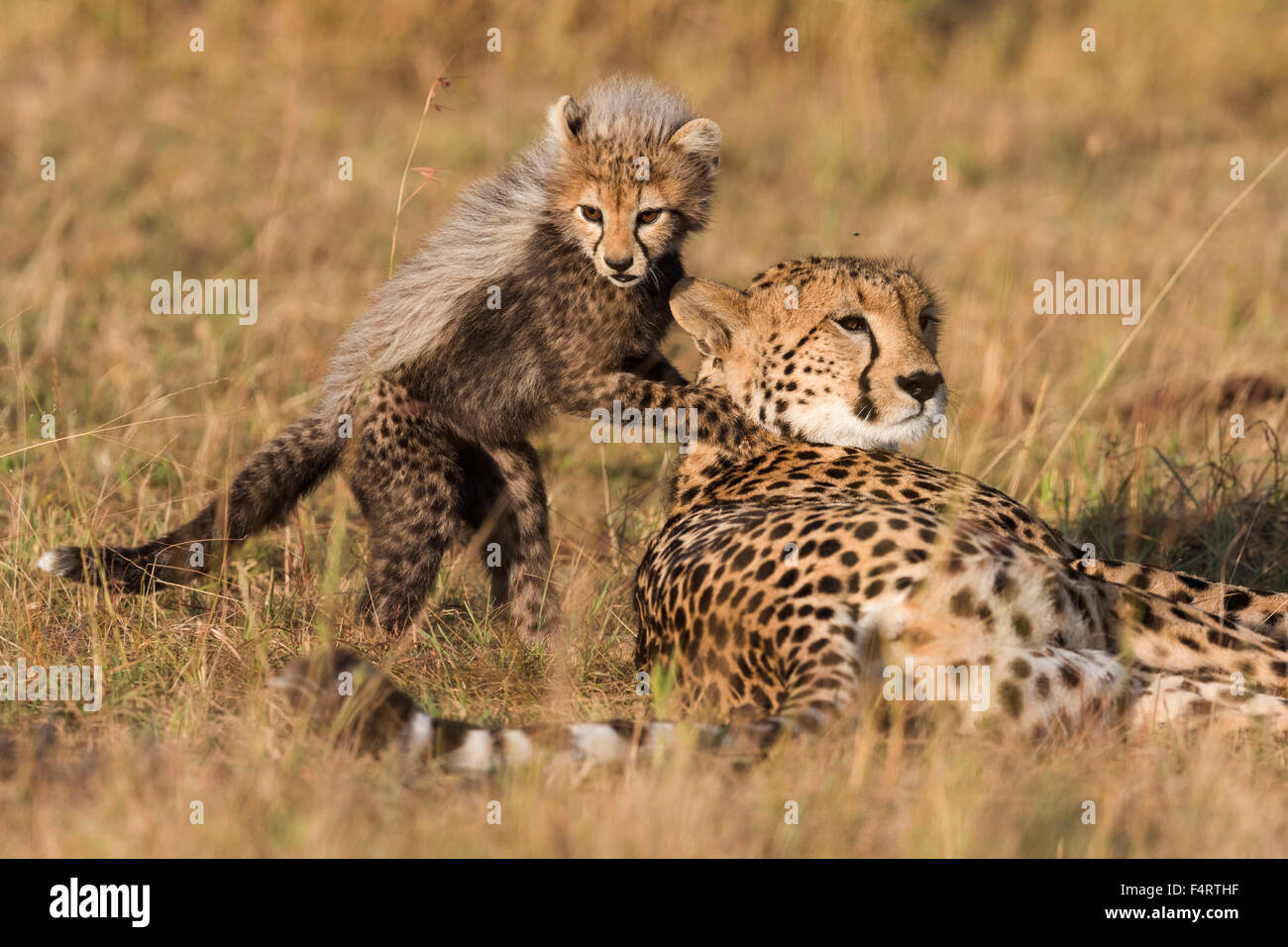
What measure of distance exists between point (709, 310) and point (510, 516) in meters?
0.92

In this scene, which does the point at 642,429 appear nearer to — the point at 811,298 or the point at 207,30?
the point at 811,298

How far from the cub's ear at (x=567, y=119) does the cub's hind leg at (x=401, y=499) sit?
927 mm

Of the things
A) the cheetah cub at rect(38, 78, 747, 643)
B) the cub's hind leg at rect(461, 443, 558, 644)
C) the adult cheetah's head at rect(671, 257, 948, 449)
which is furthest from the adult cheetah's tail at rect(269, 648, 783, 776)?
the cub's hind leg at rect(461, 443, 558, 644)

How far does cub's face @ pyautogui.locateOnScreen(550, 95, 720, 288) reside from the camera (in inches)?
168

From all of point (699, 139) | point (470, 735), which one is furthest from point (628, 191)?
point (470, 735)

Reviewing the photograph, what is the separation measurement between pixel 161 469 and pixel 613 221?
172cm

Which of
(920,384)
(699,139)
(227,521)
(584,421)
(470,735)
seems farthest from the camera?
(584,421)

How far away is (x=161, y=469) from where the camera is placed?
493cm

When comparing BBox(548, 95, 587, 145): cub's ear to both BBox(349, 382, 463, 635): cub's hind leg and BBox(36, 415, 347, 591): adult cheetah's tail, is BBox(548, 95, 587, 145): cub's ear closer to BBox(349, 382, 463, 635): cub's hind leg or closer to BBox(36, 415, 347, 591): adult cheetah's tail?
BBox(349, 382, 463, 635): cub's hind leg

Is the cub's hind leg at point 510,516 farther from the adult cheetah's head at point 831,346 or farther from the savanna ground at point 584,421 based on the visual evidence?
the adult cheetah's head at point 831,346

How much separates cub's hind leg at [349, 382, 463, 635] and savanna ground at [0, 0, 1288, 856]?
0.13 meters

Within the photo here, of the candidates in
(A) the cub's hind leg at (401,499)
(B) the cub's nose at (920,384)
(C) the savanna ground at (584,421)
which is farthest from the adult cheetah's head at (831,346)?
(A) the cub's hind leg at (401,499)

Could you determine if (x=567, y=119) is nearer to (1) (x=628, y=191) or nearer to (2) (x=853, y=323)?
(1) (x=628, y=191)

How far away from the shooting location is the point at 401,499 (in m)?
4.13
